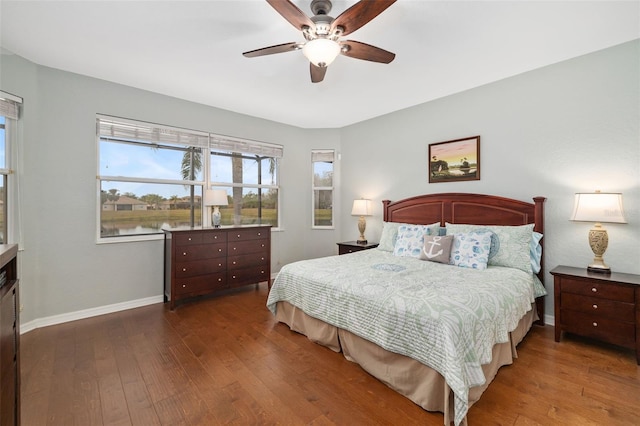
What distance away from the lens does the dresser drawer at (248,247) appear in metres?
4.03

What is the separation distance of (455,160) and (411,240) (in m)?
1.27

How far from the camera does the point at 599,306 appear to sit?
2480mm

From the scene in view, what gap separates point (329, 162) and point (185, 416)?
442 centimetres

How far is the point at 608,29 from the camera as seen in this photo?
2.46 meters

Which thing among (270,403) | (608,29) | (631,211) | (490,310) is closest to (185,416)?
(270,403)

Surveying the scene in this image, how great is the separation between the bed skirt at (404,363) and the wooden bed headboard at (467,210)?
1.01 meters

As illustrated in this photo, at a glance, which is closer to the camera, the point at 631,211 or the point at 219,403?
the point at 219,403

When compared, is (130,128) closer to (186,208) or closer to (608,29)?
(186,208)

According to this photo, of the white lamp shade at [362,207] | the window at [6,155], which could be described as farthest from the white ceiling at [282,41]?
the white lamp shade at [362,207]

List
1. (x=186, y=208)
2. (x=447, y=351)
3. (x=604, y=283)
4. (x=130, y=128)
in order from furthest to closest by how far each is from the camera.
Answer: (x=186, y=208), (x=130, y=128), (x=604, y=283), (x=447, y=351)

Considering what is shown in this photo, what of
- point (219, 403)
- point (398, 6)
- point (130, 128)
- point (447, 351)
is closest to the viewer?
point (447, 351)

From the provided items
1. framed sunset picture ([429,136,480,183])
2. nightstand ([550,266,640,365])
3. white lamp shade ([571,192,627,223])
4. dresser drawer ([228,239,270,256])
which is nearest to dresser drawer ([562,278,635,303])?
nightstand ([550,266,640,365])

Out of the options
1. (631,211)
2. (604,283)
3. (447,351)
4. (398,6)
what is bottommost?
(447,351)

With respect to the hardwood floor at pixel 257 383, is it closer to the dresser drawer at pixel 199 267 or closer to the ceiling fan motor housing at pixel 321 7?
the dresser drawer at pixel 199 267
